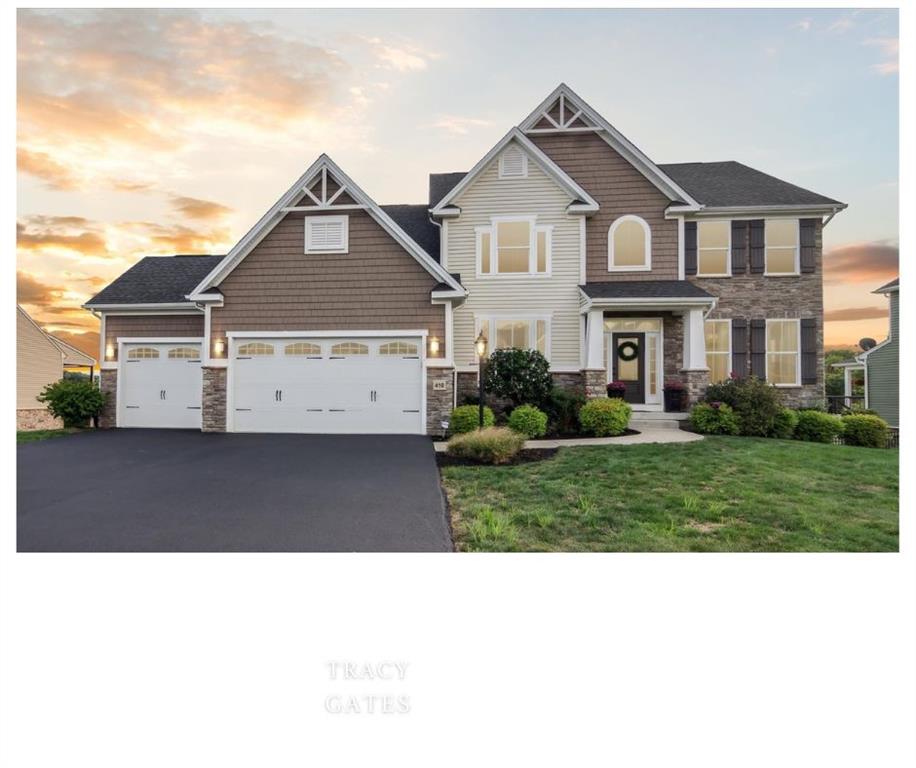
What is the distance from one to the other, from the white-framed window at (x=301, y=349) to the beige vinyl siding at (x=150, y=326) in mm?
3006

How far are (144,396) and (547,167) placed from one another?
1149 cm

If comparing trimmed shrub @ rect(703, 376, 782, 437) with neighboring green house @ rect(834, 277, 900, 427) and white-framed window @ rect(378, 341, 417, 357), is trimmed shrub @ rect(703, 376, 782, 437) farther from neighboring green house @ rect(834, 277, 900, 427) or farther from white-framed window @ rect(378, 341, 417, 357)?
Answer: white-framed window @ rect(378, 341, 417, 357)

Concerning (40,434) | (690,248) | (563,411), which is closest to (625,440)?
(563,411)

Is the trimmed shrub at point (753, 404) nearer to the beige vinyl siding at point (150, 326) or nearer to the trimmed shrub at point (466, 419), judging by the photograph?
the trimmed shrub at point (466, 419)

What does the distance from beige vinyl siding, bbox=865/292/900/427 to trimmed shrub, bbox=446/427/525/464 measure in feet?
14.7

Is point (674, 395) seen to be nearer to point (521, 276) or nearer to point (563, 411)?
point (563, 411)

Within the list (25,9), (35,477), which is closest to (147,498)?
(35,477)

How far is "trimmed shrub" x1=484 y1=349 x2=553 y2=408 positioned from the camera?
376 inches

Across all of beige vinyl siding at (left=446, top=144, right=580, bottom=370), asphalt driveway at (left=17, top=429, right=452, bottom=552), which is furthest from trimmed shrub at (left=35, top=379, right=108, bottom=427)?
beige vinyl siding at (left=446, top=144, right=580, bottom=370)

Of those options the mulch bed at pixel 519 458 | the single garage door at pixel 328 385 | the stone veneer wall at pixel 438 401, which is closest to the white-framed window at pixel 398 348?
the single garage door at pixel 328 385

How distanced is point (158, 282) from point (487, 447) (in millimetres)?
10586

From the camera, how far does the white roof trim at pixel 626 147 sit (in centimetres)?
1107

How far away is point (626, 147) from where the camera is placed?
1120 cm
